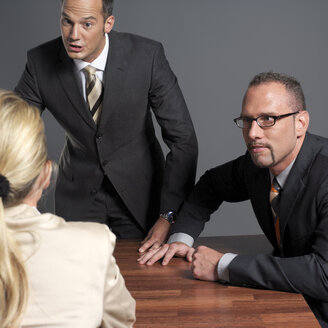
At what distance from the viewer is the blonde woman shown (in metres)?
1.58

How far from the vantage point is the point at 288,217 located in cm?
262

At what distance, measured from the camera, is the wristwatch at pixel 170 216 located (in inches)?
122

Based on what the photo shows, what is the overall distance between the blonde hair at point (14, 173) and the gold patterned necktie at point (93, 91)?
1.55 meters

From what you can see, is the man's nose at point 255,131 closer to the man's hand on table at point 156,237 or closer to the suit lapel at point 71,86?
the man's hand on table at point 156,237

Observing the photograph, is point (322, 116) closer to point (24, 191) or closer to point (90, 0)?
point (90, 0)

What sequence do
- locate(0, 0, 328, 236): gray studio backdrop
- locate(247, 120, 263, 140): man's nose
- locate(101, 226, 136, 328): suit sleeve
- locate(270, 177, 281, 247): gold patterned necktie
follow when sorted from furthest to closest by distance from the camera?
locate(0, 0, 328, 236): gray studio backdrop → locate(270, 177, 281, 247): gold patterned necktie → locate(247, 120, 263, 140): man's nose → locate(101, 226, 136, 328): suit sleeve

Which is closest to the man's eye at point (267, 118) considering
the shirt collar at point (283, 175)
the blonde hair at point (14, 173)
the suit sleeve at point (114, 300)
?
the shirt collar at point (283, 175)

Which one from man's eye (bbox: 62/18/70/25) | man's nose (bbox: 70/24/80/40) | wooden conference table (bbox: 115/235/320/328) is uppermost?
man's eye (bbox: 62/18/70/25)

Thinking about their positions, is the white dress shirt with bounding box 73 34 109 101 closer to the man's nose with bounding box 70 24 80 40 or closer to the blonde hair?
the man's nose with bounding box 70 24 80 40

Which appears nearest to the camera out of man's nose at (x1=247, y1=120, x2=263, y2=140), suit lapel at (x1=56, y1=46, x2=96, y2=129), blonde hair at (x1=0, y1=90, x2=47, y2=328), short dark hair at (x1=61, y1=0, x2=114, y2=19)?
blonde hair at (x1=0, y1=90, x2=47, y2=328)

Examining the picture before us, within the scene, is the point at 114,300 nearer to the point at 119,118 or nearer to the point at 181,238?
the point at 181,238

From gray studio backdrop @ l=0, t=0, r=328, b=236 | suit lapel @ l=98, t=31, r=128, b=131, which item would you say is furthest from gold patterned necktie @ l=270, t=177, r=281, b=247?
gray studio backdrop @ l=0, t=0, r=328, b=236

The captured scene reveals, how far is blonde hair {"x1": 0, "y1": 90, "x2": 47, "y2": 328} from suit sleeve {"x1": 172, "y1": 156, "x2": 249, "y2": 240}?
4.88 feet

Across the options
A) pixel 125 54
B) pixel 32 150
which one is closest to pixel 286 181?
pixel 125 54
